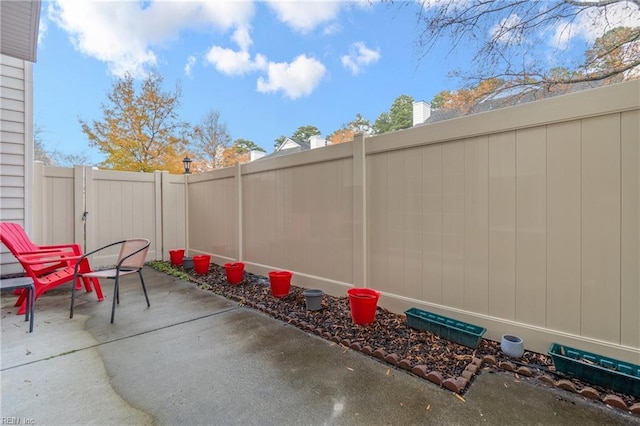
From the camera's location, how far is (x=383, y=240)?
313 centimetres

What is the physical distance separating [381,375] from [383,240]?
1.46 meters

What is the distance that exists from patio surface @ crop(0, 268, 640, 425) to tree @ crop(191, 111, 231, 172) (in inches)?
486

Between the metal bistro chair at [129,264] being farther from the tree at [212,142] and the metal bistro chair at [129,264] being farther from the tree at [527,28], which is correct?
the tree at [212,142]

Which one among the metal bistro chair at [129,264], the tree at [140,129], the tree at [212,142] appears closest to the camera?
the metal bistro chair at [129,264]

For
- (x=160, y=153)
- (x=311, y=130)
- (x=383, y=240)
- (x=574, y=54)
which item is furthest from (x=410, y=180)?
(x=311, y=130)

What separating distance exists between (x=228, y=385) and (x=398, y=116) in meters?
17.1

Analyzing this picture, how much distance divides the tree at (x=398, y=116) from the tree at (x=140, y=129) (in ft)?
33.6

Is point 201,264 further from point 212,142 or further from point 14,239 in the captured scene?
point 212,142

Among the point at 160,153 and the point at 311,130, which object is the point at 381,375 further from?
the point at 311,130

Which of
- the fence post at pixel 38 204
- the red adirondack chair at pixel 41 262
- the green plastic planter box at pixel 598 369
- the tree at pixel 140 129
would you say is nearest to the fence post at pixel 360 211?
the green plastic planter box at pixel 598 369

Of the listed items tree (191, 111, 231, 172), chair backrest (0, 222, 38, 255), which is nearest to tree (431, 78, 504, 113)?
chair backrest (0, 222, 38, 255)

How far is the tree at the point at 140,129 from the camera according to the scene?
926 centimetres

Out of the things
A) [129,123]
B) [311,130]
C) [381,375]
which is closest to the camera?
[381,375]

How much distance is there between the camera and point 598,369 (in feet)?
5.80
